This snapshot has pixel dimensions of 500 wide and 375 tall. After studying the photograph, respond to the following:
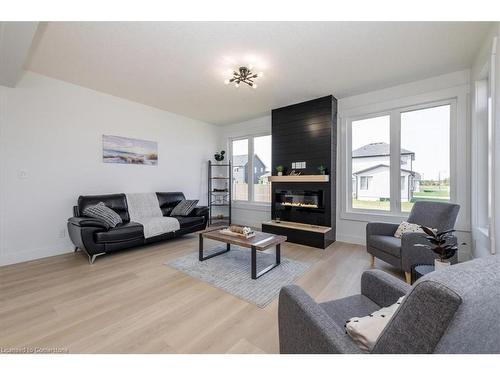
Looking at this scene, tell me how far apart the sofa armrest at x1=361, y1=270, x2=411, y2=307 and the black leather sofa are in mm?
3072

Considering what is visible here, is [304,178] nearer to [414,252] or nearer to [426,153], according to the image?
[426,153]

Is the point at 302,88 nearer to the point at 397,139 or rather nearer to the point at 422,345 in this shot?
the point at 397,139

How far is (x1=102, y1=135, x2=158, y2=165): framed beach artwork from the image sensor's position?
3.83 metres

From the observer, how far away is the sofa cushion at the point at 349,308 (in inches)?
45.6

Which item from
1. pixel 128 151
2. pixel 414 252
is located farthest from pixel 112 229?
pixel 414 252

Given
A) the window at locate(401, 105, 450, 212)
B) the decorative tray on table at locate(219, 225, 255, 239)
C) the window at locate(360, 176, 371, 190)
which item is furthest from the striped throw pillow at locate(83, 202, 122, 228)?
the window at locate(401, 105, 450, 212)

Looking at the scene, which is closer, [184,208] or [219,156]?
[184,208]

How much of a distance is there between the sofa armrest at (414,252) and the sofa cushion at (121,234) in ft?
11.4

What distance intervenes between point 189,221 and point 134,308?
7.03 feet

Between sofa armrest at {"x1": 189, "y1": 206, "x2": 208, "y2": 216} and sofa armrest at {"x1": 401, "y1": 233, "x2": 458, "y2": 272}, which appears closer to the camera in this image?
sofa armrest at {"x1": 401, "y1": 233, "x2": 458, "y2": 272}

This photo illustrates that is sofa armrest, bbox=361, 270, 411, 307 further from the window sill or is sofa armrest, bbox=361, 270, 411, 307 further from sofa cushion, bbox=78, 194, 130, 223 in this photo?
sofa cushion, bbox=78, 194, 130, 223

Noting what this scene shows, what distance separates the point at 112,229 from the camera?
3.06m

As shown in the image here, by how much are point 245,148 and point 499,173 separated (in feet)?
14.7
